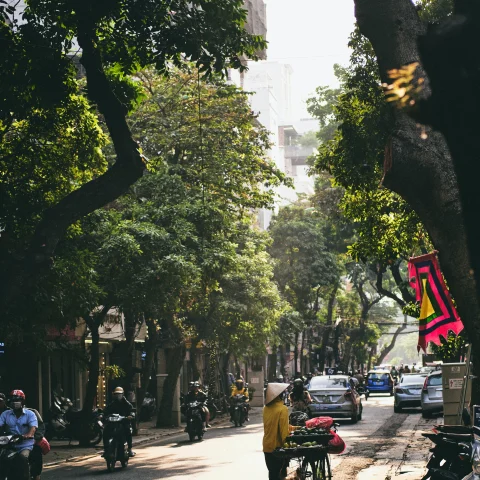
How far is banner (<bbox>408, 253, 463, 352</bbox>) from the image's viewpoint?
14.3 m

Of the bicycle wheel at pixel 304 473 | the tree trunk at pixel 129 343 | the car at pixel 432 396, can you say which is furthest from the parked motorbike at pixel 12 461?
the car at pixel 432 396

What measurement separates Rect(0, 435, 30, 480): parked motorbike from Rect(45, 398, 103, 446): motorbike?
1038 cm

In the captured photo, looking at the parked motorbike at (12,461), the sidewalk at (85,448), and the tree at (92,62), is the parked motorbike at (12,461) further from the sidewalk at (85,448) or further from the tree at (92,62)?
the sidewalk at (85,448)

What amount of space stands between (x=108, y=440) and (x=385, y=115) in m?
8.06

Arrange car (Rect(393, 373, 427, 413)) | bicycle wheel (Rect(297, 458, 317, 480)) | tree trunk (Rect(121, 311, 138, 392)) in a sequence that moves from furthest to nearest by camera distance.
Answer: car (Rect(393, 373, 427, 413)) < tree trunk (Rect(121, 311, 138, 392)) < bicycle wheel (Rect(297, 458, 317, 480))

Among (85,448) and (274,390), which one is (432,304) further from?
Answer: (85,448)

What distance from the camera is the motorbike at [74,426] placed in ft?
80.1

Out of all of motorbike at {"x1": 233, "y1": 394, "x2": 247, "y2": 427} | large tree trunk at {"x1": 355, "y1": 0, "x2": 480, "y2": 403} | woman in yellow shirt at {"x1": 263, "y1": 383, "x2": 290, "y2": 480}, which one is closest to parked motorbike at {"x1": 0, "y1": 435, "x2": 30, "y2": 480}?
woman in yellow shirt at {"x1": 263, "y1": 383, "x2": 290, "y2": 480}

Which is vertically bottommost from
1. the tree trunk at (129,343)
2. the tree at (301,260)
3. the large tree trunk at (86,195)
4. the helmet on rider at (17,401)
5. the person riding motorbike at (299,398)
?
the person riding motorbike at (299,398)

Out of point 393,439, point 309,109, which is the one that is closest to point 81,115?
point 393,439

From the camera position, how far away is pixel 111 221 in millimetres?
23703

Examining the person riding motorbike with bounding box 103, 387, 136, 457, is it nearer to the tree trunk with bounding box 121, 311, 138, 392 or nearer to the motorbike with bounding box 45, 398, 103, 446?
the motorbike with bounding box 45, 398, 103, 446

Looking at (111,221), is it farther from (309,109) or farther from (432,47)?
(309,109)

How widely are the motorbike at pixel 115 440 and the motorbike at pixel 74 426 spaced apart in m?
5.59
